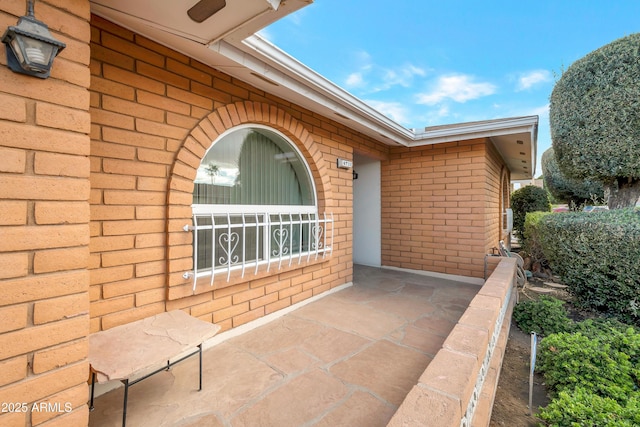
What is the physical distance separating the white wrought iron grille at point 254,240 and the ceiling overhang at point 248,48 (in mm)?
1580

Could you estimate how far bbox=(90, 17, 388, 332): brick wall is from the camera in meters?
2.19

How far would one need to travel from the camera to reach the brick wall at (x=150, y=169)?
2.19m

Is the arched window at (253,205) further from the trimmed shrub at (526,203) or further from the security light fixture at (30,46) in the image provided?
the trimmed shrub at (526,203)

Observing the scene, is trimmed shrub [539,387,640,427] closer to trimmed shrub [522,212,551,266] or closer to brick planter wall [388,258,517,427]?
brick planter wall [388,258,517,427]

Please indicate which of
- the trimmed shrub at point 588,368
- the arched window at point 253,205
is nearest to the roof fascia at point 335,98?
the arched window at point 253,205

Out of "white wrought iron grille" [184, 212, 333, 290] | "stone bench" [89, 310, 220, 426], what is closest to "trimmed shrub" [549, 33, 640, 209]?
"white wrought iron grille" [184, 212, 333, 290]

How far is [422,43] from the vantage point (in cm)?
1084

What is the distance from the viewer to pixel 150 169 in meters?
2.45

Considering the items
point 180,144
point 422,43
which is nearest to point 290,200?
point 180,144

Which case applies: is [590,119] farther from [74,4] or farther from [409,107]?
[409,107]

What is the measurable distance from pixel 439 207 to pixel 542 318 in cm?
271

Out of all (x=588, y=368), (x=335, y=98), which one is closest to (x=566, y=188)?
(x=588, y=368)

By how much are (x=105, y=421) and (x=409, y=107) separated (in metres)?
19.0

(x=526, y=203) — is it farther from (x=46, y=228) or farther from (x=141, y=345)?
(x=46, y=228)
